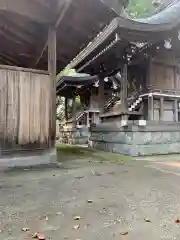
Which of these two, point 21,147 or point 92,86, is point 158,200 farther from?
point 92,86

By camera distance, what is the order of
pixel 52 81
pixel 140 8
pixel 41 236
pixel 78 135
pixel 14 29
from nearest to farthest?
pixel 41 236 < pixel 52 81 < pixel 14 29 < pixel 78 135 < pixel 140 8

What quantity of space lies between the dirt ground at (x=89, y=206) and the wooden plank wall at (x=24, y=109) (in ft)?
2.99

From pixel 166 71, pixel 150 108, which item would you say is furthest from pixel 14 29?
pixel 166 71

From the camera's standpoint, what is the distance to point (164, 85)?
10641 mm

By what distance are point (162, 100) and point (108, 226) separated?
8739mm

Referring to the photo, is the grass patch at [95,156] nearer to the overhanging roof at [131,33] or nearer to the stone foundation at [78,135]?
the overhanging roof at [131,33]

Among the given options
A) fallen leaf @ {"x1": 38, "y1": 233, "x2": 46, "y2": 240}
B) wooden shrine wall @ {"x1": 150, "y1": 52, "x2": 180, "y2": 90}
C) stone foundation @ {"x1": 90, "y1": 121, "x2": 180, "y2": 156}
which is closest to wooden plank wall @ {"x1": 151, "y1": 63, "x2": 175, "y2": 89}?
wooden shrine wall @ {"x1": 150, "y1": 52, "x2": 180, "y2": 90}

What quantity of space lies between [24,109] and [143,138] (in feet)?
16.1

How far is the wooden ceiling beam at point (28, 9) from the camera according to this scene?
517 cm

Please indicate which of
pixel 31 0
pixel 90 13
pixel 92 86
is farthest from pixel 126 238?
pixel 92 86

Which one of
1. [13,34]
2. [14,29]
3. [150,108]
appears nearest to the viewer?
[14,29]

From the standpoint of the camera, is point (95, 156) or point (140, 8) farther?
point (140, 8)

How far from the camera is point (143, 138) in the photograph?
9.00 m

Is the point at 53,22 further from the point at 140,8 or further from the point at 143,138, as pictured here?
the point at 140,8
